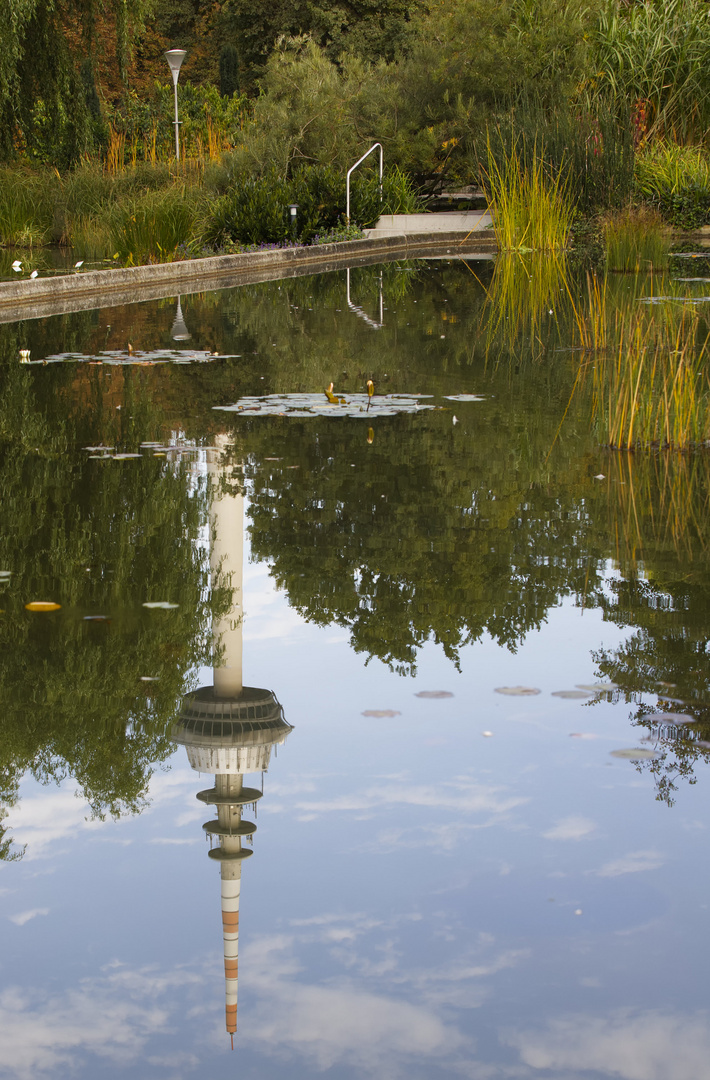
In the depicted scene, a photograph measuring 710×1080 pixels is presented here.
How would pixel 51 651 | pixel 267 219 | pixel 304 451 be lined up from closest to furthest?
1. pixel 51 651
2. pixel 304 451
3. pixel 267 219

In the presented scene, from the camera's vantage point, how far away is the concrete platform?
2284 cm

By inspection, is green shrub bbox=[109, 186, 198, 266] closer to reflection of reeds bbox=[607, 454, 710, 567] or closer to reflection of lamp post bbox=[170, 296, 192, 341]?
reflection of lamp post bbox=[170, 296, 192, 341]

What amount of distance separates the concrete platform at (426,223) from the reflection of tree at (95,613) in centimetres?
1708

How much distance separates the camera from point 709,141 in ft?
73.8

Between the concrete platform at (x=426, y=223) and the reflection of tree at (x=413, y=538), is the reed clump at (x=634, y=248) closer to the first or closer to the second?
the concrete platform at (x=426, y=223)

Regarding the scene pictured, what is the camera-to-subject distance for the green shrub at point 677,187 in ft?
69.0

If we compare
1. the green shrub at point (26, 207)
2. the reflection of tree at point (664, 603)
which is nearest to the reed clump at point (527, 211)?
the green shrub at point (26, 207)

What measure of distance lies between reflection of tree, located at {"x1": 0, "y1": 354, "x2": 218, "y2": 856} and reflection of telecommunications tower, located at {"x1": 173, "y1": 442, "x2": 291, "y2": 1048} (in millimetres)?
72

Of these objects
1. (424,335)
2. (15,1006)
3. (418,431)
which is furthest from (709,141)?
(15,1006)

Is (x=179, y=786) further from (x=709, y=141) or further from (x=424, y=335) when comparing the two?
(x=709, y=141)

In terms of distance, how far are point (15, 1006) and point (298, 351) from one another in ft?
26.0

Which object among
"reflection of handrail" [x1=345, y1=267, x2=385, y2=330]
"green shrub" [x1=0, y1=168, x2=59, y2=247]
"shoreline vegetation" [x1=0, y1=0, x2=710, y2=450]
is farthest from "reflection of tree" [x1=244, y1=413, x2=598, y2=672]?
"green shrub" [x1=0, y1=168, x2=59, y2=247]

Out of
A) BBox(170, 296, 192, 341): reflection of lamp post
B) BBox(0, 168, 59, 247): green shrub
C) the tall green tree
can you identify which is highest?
the tall green tree

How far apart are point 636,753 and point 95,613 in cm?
171
